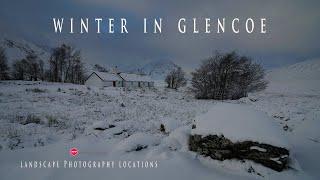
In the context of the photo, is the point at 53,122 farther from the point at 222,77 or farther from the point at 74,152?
the point at 222,77

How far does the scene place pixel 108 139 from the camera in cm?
735

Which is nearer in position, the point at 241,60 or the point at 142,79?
the point at 241,60

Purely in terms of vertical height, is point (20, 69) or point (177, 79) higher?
point (20, 69)

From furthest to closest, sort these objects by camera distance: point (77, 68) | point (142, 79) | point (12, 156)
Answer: point (142, 79)
point (77, 68)
point (12, 156)

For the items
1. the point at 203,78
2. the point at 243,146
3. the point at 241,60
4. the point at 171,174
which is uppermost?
the point at 241,60

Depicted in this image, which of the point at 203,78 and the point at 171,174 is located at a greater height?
the point at 203,78

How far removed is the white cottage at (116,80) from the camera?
61.2m

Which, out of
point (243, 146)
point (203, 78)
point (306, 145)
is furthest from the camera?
point (203, 78)

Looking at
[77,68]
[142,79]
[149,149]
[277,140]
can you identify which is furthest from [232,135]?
[142,79]

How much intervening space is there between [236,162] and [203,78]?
98.7 feet

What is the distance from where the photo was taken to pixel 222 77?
3444cm

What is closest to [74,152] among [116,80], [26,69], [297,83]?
[116,80]

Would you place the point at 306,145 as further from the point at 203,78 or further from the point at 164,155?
the point at 203,78

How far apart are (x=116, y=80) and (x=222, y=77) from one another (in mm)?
39300
